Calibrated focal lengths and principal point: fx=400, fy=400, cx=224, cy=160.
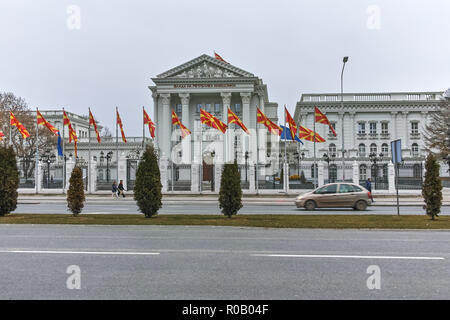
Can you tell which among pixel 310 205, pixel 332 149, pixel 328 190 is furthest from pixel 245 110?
pixel 310 205

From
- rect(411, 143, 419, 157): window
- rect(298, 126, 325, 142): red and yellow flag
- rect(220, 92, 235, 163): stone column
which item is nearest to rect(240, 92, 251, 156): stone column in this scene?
rect(220, 92, 235, 163): stone column

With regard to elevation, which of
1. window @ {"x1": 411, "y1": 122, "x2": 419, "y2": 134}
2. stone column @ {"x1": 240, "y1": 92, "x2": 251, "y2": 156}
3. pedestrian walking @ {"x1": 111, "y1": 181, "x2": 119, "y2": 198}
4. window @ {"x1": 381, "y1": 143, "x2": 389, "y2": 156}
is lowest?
pedestrian walking @ {"x1": 111, "y1": 181, "x2": 119, "y2": 198}

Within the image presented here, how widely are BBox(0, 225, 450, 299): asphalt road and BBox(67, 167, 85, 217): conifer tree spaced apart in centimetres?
427

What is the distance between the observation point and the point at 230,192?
15211 millimetres

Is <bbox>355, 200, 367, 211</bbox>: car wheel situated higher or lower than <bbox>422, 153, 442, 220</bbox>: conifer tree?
lower

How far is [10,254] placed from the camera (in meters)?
8.20

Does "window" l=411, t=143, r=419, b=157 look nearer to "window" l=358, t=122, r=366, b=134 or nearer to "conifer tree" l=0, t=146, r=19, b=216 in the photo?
"window" l=358, t=122, r=366, b=134

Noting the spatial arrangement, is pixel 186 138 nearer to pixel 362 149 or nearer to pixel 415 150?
pixel 362 149

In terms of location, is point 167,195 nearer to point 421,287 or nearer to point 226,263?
Answer: point 226,263

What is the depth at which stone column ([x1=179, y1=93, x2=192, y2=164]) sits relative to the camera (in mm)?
66875

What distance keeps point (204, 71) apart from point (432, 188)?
182ft

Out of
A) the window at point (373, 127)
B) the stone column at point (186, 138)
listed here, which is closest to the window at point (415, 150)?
the window at point (373, 127)

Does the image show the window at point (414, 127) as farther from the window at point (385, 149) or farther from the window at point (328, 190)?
the window at point (328, 190)

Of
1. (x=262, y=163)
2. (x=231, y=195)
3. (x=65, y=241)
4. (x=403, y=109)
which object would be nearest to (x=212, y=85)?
(x=262, y=163)
